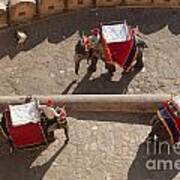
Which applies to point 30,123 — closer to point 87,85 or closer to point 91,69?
point 87,85

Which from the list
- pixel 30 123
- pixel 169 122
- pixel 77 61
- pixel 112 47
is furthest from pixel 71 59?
pixel 169 122

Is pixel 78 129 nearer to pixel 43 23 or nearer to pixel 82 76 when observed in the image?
pixel 82 76

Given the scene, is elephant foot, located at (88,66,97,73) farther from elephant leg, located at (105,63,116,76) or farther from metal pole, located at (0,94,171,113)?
metal pole, located at (0,94,171,113)

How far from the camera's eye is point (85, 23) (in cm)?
1576

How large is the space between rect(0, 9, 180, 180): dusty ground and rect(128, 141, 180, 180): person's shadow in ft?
0.06

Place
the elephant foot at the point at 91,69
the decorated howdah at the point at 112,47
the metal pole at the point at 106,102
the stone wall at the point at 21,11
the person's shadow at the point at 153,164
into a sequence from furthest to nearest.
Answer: the stone wall at the point at 21,11 < the elephant foot at the point at 91,69 < the decorated howdah at the point at 112,47 < the metal pole at the point at 106,102 < the person's shadow at the point at 153,164

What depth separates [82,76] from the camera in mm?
14844

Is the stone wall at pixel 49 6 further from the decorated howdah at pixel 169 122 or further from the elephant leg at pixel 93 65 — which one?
the decorated howdah at pixel 169 122

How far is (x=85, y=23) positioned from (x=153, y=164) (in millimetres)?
3928

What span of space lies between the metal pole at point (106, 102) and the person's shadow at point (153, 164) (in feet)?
2.46

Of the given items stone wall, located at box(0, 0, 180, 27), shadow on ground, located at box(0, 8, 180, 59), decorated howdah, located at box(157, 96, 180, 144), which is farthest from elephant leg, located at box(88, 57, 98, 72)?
decorated howdah, located at box(157, 96, 180, 144)

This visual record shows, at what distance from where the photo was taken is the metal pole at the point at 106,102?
13719mm

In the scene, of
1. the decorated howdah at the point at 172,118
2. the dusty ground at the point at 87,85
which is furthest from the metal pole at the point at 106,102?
the decorated howdah at the point at 172,118

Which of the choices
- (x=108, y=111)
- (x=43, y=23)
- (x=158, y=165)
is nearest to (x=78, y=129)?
(x=108, y=111)
